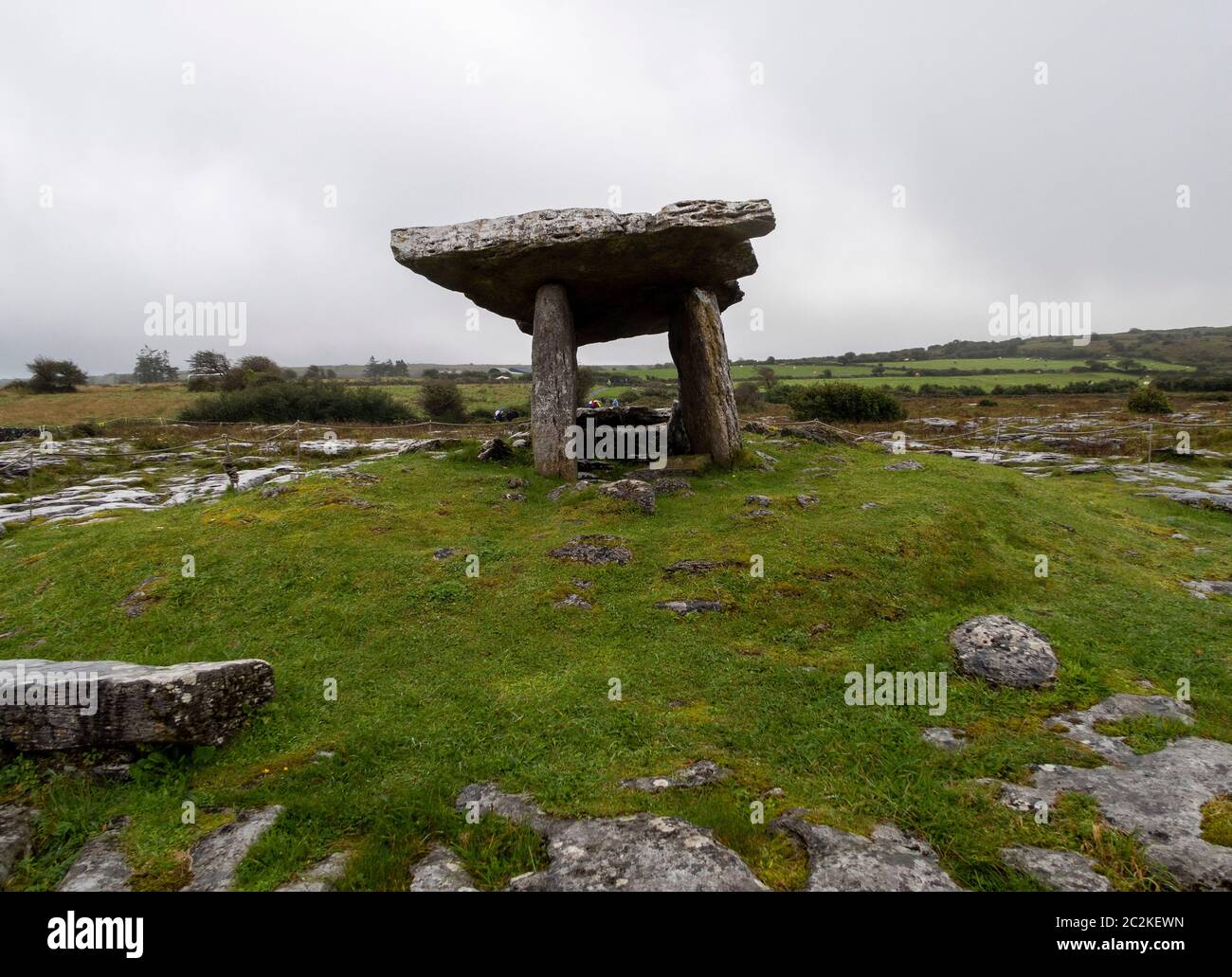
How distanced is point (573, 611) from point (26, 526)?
45.8 feet

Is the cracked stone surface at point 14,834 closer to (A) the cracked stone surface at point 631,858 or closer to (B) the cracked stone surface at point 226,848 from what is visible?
(B) the cracked stone surface at point 226,848

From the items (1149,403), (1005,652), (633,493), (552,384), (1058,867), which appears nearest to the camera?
(1058,867)

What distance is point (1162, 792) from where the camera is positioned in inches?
151

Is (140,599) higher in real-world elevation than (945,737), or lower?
higher

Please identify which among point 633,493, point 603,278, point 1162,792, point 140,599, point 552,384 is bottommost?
point 1162,792

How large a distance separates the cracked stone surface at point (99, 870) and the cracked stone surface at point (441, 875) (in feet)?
5.45

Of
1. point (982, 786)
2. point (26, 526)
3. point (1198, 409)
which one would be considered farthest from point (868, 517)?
point (1198, 409)

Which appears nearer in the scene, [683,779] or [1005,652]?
[683,779]

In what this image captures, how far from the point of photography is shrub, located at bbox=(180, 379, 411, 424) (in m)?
39.7

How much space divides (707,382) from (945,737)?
35.3ft

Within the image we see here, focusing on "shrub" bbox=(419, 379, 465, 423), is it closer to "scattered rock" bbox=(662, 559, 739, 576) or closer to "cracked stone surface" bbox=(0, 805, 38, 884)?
"scattered rock" bbox=(662, 559, 739, 576)

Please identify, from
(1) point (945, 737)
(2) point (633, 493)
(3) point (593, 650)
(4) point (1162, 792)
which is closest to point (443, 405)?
(2) point (633, 493)

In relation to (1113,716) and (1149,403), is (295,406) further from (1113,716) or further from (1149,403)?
(1149,403)

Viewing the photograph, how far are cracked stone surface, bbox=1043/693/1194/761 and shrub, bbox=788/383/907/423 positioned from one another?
32.6 meters
